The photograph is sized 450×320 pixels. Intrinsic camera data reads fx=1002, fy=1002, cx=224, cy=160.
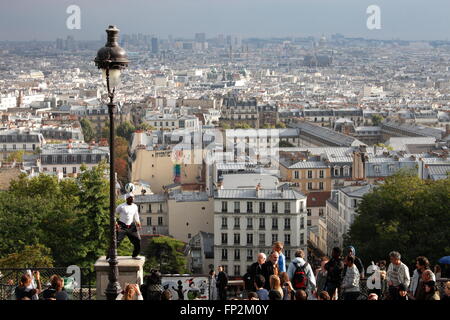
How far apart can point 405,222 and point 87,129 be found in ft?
174

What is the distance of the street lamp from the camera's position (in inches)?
355

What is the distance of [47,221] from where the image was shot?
25.3 m

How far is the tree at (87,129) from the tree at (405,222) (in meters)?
49.0

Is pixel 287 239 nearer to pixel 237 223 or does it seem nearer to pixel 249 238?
pixel 249 238

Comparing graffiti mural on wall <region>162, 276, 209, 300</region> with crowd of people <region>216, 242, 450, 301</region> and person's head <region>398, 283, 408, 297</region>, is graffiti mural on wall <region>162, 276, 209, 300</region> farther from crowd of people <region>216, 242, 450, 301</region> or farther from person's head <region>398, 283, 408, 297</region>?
person's head <region>398, 283, 408, 297</region>

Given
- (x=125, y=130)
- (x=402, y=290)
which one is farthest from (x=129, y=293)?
(x=125, y=130)

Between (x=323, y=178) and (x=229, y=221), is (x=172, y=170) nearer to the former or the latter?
(x=323, y=178)

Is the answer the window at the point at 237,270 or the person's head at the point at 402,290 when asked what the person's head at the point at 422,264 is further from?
the window at the point at 237,270

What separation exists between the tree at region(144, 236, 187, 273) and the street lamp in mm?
17691

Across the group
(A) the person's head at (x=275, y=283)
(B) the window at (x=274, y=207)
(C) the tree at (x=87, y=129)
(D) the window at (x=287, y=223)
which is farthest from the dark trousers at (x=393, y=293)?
(C) the tree at (x=87, y=129)

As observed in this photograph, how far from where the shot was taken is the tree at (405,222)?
23469 millimetres

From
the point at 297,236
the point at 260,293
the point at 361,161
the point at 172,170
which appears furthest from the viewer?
the point at 172,170

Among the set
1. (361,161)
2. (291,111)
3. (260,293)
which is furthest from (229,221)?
(291,111)
